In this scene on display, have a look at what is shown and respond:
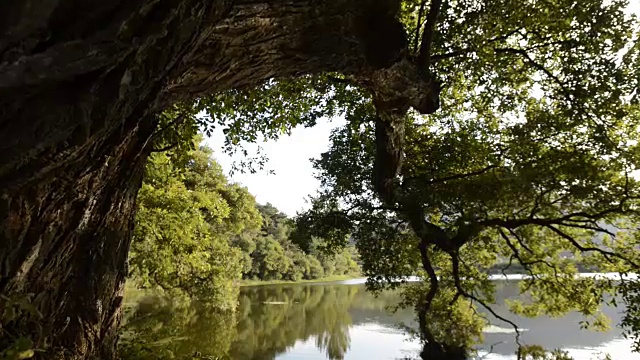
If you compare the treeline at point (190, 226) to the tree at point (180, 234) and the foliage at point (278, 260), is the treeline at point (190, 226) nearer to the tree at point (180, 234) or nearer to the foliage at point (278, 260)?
the tree at point (180, 234)

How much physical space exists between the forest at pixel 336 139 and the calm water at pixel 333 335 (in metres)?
2.90

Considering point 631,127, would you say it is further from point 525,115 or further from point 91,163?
point 91,163

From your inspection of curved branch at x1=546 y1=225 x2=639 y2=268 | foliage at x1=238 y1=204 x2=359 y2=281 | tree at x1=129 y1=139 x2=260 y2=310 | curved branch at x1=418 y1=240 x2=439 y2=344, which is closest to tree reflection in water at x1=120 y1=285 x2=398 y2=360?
tree at x1=129 y1=139 x2=260 y2=310

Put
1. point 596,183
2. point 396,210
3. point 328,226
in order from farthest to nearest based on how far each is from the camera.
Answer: point 328,226, point 596,183, point 396,210

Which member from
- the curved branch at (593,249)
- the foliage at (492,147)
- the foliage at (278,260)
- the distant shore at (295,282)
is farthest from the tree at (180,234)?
the distant shore at (295,282)

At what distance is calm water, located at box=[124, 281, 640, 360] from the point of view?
11.9 meters

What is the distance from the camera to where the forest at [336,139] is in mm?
1501

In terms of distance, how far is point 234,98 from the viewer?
512cm

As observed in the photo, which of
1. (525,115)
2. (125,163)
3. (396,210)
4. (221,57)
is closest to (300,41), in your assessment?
(221,57)

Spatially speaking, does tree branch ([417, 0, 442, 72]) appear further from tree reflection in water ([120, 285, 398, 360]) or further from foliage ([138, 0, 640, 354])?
tree reflection in water ([120, 285, 398, 360])

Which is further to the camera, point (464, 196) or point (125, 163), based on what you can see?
point (464, 196)

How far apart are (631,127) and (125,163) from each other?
22.9 feet

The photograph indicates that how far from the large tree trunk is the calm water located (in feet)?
22.7

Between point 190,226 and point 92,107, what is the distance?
878cm
